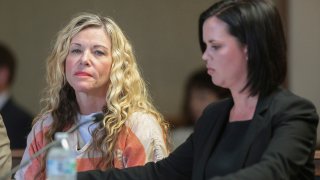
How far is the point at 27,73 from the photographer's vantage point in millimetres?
3555

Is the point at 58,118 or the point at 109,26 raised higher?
the point at 109,26

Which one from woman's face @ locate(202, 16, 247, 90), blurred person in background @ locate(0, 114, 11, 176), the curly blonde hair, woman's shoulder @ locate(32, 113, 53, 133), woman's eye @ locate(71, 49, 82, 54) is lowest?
blurred person in background @ locate(0, 114, 11, 176)

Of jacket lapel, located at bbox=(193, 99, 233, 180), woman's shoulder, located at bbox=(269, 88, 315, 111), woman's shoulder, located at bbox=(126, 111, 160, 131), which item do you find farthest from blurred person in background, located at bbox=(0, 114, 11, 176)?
woman's shoulder, located at bbox=(269, 88, 315, 111)

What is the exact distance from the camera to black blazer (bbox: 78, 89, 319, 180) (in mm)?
1581

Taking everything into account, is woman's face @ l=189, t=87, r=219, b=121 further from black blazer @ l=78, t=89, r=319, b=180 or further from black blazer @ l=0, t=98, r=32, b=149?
black blazer @ l=78, t=89, r=319, b=180

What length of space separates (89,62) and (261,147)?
3.01 ft

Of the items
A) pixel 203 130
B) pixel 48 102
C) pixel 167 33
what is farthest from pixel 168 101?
pixel 203 130

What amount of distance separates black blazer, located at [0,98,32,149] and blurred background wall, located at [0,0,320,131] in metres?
0.05

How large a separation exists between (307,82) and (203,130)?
1548mm

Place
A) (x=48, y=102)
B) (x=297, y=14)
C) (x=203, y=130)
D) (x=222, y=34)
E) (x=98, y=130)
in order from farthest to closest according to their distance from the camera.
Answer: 1. (x=297, y=14)
2. (x=48, y=102)
3. (x=98, y=130)
4. (x=203, y=130)
5. (x=222, y=34)

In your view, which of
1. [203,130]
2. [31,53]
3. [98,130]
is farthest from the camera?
[31,53]

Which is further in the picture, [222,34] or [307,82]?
[307,82]

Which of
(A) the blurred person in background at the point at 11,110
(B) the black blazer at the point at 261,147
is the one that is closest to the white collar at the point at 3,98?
(A) the blurred person in background at the point at 11,110

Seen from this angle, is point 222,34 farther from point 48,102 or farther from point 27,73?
point 27,73
